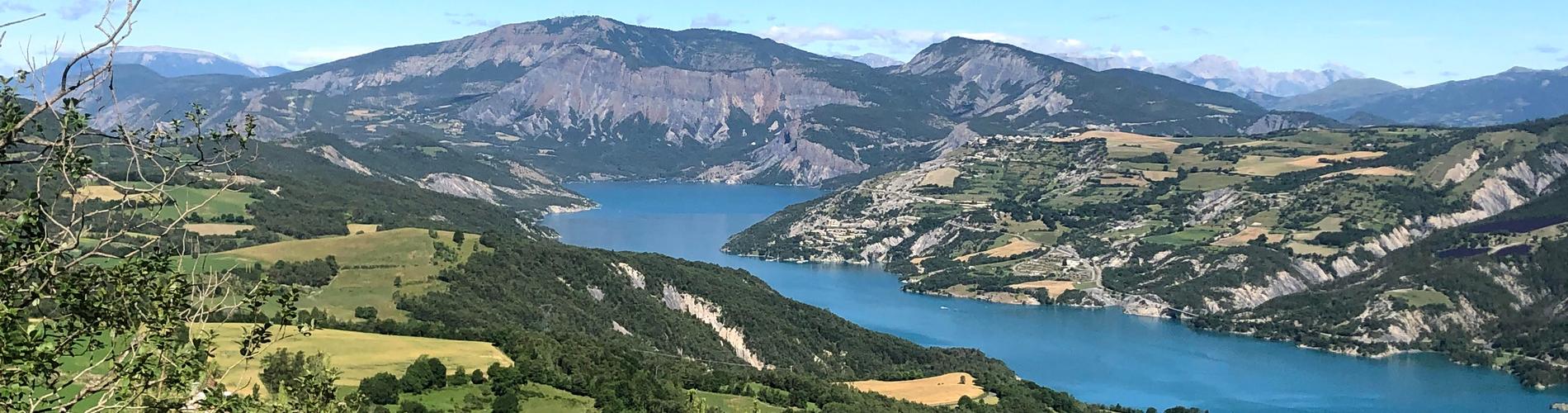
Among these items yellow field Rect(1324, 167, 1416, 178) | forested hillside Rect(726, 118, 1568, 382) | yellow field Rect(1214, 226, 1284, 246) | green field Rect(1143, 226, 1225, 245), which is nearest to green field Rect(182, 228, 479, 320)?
forested hillside Rect(726, 118, 1568, 382)

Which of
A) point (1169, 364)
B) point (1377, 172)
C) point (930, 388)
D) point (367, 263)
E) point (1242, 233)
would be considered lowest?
point (1169, 364)

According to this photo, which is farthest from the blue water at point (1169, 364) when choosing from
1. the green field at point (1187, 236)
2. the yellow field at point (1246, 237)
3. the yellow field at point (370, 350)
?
the yellow field at point (370, 350)

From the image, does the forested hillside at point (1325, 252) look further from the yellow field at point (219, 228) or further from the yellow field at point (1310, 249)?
the yellow field at point (219, 228)

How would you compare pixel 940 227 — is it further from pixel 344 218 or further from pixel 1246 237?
pixel 344 218

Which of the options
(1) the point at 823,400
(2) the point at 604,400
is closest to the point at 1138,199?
(1) the point at 823,400

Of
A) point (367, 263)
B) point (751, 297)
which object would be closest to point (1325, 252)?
point (751, 297)

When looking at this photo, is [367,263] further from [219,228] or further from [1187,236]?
[1187,236]

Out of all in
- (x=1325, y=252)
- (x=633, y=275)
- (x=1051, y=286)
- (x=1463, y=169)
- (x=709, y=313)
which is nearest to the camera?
(x=709, y=313)

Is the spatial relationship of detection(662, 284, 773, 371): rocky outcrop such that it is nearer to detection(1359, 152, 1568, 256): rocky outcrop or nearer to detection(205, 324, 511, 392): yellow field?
detection(205, 324, 511, 392): yellow field
